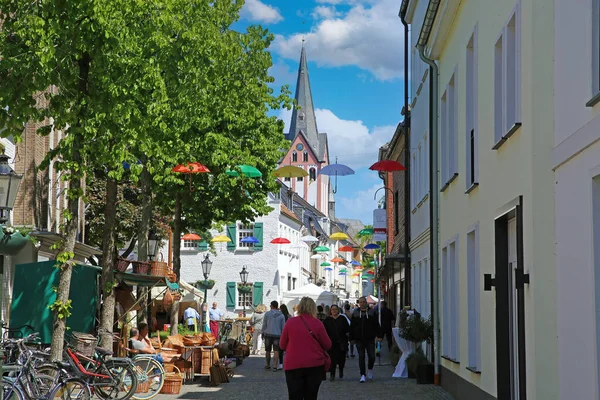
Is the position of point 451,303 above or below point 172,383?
above

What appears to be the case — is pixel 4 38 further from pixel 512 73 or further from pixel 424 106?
pixel 424 106


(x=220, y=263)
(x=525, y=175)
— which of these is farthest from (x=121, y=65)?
(x=220, y=263)

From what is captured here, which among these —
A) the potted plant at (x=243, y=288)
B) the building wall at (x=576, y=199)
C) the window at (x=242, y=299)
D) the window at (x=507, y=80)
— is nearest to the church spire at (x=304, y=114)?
the window at (x=242, y=299)

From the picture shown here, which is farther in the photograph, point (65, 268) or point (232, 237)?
point (232, 237)

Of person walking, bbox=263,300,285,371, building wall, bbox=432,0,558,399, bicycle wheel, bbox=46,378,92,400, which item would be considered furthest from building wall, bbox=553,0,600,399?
person walking, bbox=263,300,285,371

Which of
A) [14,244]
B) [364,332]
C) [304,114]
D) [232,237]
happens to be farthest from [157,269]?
[304,114]

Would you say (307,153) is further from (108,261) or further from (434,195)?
(108,261)

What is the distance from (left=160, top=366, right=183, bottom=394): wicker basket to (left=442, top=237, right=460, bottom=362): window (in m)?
4.83

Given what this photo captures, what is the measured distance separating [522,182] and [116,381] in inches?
272

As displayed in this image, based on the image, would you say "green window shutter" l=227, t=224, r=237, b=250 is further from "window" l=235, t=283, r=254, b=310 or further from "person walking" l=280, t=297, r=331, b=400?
"person walking" l=280, t=297, r=331, b=400

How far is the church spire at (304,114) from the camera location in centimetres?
13712

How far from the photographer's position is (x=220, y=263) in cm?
5969

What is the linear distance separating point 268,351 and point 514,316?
1465 centimetres

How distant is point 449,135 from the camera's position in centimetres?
1783
